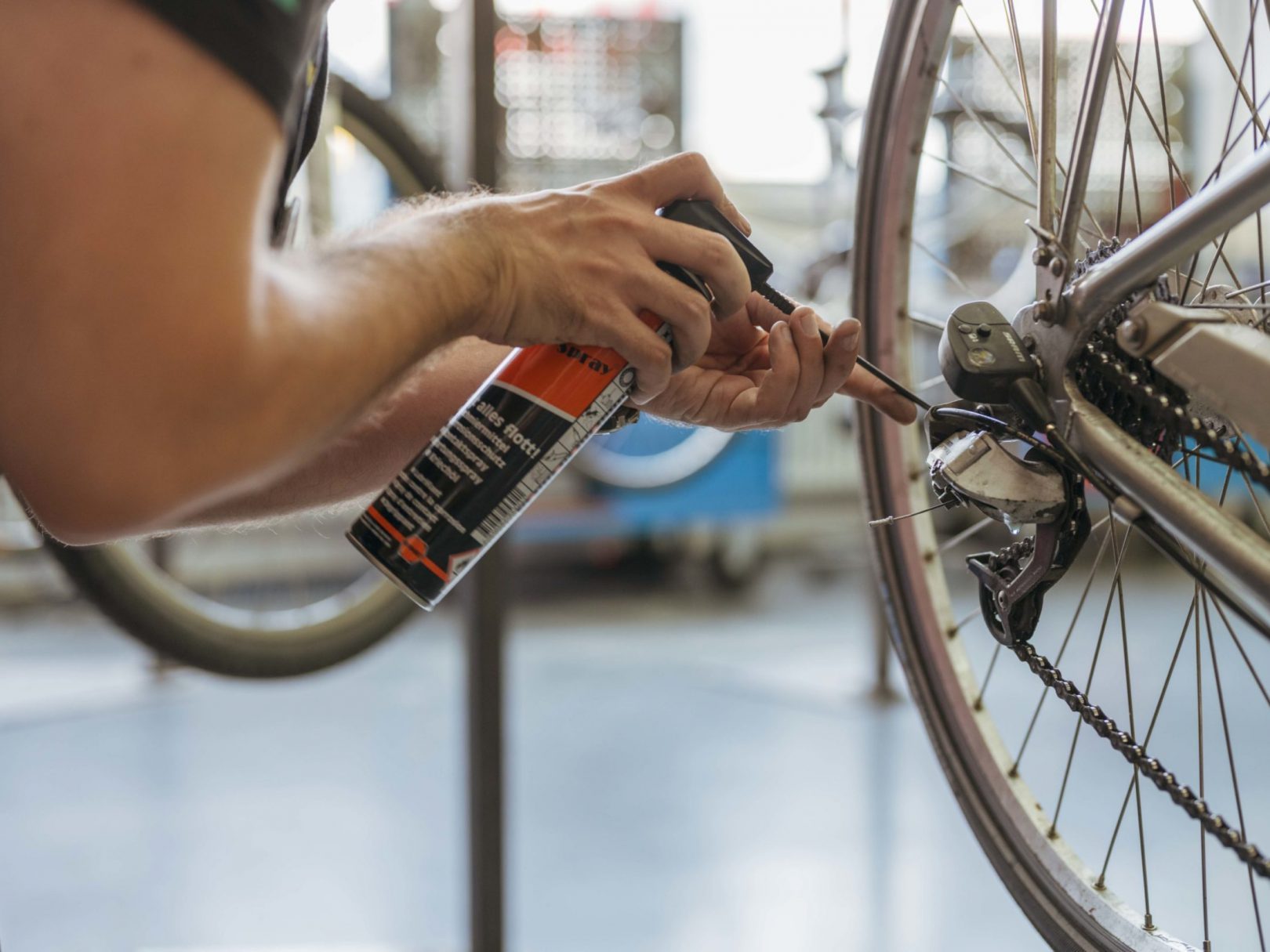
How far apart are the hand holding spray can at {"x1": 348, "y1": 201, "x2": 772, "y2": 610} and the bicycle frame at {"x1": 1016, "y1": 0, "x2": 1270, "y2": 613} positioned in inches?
6.5

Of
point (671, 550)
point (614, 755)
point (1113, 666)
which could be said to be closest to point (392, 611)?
point (614, 755)

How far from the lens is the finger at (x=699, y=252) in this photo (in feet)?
1.50

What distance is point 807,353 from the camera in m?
0.53

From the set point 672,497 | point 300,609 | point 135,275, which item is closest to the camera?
point 135,275

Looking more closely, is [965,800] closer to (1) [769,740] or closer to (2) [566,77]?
(1) [769,740]

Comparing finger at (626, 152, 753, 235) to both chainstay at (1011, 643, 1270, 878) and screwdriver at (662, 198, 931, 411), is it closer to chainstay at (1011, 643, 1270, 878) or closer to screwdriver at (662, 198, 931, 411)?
screwdriver at (662, 198, 931, 411)

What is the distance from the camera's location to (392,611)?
1146 millimetres

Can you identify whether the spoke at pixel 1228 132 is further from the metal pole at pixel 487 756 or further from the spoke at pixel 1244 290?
the metal pole at pixel 487 756

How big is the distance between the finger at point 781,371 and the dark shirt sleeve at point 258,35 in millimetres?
247

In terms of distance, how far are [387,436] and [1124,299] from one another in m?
0.41

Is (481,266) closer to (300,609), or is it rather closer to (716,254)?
(716,254)

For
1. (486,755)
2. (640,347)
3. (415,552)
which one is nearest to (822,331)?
(640,347)

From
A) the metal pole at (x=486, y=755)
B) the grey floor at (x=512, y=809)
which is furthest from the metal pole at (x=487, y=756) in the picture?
the grey floor at (x=512, y=809)

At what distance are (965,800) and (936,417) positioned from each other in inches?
11.0
